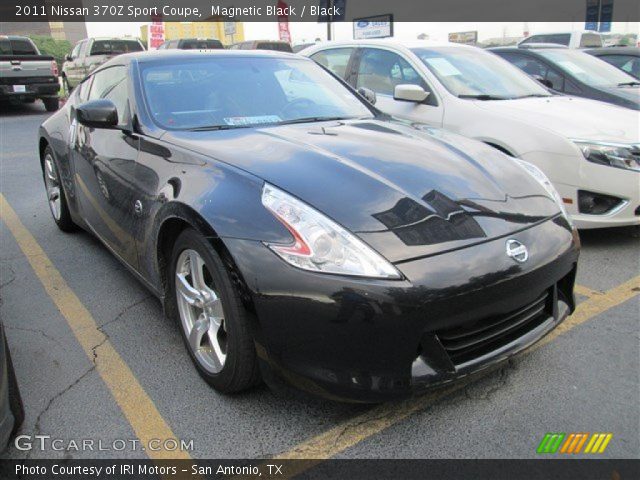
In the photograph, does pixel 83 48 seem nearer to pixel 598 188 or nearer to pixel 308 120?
pixel 308 120

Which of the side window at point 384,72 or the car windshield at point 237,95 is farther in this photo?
the side window at point 384,72

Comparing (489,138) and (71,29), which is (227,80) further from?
(71,29)

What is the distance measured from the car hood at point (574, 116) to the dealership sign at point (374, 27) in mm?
14966

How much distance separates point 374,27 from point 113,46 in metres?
9.09

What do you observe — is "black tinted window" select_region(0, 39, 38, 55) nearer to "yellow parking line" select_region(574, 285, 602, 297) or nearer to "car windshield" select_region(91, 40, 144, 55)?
"car windshield" select_region(91, 40, 144, 55)

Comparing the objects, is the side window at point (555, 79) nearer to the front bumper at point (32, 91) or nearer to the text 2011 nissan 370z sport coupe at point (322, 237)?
the text 2011 nissan 370z sport coupe at point (322, 237)

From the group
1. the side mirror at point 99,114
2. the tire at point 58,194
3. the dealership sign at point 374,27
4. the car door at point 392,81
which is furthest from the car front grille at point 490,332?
the dealership sign at point 374,27

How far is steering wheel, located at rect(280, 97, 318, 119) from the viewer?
325cm

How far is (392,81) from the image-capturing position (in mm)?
5504

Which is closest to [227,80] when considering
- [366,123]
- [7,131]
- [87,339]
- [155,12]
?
[366,123]

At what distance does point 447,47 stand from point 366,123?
283cm

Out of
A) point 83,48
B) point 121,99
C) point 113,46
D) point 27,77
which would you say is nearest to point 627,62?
point 121,99

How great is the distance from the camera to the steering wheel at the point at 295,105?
10.7 ft

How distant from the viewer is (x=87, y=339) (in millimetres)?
2965
